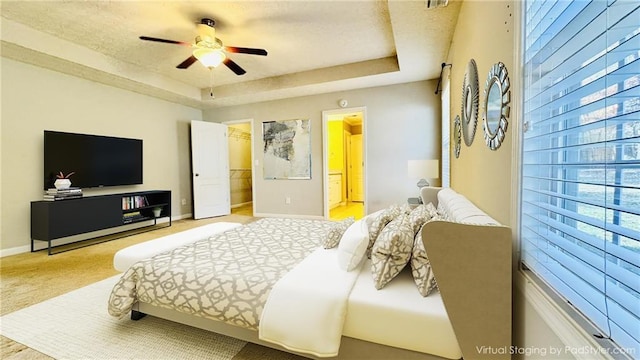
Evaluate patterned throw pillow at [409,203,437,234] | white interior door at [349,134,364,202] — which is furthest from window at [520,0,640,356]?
white interior door at [349,134,364,202]

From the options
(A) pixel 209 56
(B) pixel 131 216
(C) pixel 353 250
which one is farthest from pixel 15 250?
(C) pixel 353 250

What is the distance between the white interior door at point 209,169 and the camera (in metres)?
5.08

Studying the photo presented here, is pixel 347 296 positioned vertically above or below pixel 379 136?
below

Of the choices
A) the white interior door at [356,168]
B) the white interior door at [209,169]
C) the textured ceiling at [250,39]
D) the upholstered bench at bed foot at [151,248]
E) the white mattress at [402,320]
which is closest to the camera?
the white mattress at [402,320]

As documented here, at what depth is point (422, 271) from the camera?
1188mm

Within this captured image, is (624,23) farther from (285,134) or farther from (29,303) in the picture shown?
(285,134)

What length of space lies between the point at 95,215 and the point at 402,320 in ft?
13.7

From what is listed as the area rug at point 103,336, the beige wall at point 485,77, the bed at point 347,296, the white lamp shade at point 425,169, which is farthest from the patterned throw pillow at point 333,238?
the white lamp shade at point 425,169

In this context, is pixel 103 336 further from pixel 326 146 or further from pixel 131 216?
pixel 326 146

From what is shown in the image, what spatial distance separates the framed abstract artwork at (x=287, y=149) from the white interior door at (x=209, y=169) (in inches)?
39.2

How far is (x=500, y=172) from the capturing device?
123 cm

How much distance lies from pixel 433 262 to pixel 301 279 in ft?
2.09

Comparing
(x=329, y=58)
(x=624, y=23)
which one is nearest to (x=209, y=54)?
(x=329, y=58)

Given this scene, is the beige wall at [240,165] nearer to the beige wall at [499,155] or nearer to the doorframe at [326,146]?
the doorframe at [326,146]
